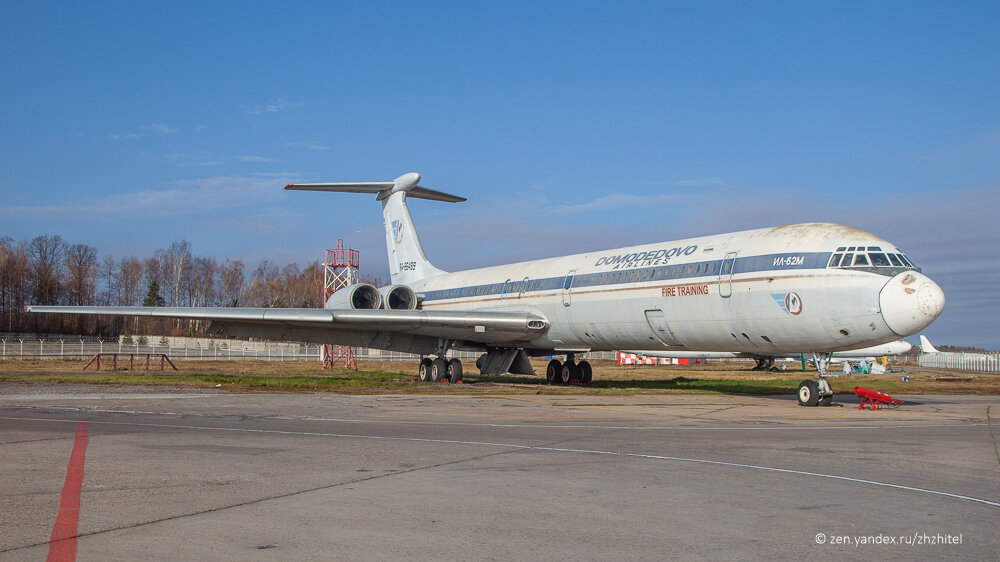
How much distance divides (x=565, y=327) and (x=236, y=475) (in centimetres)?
1603

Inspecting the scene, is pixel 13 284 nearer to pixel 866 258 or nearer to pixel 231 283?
pixel 231 283

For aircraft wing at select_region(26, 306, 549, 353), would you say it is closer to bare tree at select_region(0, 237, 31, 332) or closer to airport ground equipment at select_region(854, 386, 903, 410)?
airport ground equipment at select_region(854, 386, 903, 410)

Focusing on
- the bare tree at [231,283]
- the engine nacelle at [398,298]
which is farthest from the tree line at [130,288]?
the engine nacelle at [398,298]

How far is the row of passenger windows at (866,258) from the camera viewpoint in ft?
49.9

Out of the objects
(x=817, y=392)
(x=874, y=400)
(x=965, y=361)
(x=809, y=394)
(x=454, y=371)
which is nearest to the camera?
(x=817, y=392)

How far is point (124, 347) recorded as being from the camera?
55.6m

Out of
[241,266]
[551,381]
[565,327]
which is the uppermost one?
[241,266]

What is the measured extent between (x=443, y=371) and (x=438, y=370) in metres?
0.17

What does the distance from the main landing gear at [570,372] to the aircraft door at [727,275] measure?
9220 millimetres

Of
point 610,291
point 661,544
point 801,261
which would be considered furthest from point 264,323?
point 661,544

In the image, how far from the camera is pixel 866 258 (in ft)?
50.1

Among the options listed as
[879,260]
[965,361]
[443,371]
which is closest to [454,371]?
[443,371]

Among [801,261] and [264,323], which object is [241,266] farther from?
[801,261]

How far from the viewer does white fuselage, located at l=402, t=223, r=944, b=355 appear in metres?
14.9
